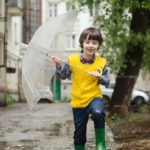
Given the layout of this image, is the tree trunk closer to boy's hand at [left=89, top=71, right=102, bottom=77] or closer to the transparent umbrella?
the transparent umbrella

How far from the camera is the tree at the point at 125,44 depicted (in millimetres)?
18925

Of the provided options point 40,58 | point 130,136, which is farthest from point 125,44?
point 40,58

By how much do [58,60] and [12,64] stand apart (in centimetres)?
3773

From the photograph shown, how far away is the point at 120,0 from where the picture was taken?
50.3 feet

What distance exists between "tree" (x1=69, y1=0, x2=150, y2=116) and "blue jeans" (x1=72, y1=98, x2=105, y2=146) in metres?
11.1

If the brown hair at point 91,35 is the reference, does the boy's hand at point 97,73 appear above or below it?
below

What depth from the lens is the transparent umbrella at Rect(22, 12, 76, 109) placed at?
7086 millimetres

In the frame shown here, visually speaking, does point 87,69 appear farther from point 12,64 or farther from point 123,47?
point 12,64

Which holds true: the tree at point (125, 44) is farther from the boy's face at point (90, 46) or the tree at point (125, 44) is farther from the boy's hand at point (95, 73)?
the boy's hand at point (95, 73)

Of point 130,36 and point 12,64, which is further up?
point 130,36

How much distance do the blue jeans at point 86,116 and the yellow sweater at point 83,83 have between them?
2.7 inches

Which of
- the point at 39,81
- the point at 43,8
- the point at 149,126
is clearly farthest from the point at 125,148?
the point at 43,8

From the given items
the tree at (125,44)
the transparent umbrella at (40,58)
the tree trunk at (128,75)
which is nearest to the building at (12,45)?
the tree at (125,44)

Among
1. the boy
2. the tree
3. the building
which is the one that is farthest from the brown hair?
the building
